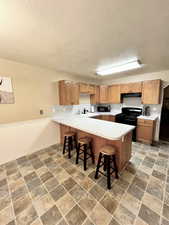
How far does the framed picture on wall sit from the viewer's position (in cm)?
238

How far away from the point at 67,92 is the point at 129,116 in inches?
102

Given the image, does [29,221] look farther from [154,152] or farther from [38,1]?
[154,152]

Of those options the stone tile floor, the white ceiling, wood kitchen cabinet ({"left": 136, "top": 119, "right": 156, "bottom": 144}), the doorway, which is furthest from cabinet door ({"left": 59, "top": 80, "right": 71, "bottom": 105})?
the doorway

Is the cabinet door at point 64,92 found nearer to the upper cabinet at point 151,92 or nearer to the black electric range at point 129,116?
the black electric range at point 129,116

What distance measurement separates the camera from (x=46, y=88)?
316cm

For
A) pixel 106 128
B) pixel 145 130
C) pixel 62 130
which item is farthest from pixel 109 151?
pixel 145 130

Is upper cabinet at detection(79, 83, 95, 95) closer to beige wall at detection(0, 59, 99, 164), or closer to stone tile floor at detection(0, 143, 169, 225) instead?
beige wall at detection(0, 59, 99, 164)

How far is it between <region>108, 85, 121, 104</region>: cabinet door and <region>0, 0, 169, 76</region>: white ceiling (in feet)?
6.99

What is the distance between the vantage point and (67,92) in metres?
3.37

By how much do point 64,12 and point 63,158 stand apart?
112 inches

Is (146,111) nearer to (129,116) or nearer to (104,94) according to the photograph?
(129,116)

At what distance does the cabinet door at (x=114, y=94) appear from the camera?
4.31 metres

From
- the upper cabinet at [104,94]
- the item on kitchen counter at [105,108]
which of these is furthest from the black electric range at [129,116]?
the upper cabinet at [104,94]

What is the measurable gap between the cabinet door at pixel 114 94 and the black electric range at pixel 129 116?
1.59 feet
